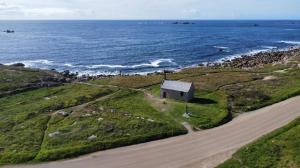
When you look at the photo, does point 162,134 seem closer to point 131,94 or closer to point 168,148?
point 168,148

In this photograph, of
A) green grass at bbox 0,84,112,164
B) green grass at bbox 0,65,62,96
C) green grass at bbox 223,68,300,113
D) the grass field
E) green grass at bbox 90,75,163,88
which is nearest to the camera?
green grass at bbox 0,84,112,164

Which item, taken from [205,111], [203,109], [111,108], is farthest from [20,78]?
[205,111]

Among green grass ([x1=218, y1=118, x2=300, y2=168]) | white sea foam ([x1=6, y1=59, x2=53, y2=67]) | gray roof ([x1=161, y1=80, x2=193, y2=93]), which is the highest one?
gray roof ([x1=161, y1=80, x2=193, y2=93])

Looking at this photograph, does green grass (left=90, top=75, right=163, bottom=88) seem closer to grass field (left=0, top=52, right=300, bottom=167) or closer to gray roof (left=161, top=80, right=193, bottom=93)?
grass field (left=0, top=52, right=300, bottom=167)

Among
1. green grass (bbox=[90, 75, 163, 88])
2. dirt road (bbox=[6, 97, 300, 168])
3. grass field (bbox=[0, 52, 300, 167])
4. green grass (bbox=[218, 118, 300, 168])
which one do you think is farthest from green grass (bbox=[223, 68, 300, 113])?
green grass (bbox=[90, 75, 163, 88])

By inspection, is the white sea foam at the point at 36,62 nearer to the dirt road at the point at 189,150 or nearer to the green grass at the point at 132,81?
the green grass at the point at 132,81

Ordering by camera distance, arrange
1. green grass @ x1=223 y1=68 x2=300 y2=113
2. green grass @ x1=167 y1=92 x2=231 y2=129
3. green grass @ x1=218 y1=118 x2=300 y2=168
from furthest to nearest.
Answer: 1. green grass @ x1=223 y1=68 x2=300 y2=113
2. green grass @ x1=167 y1=92 x2=231 y2=129
3. green grass @ x1=218 y1=118 x2=300 y2=168
